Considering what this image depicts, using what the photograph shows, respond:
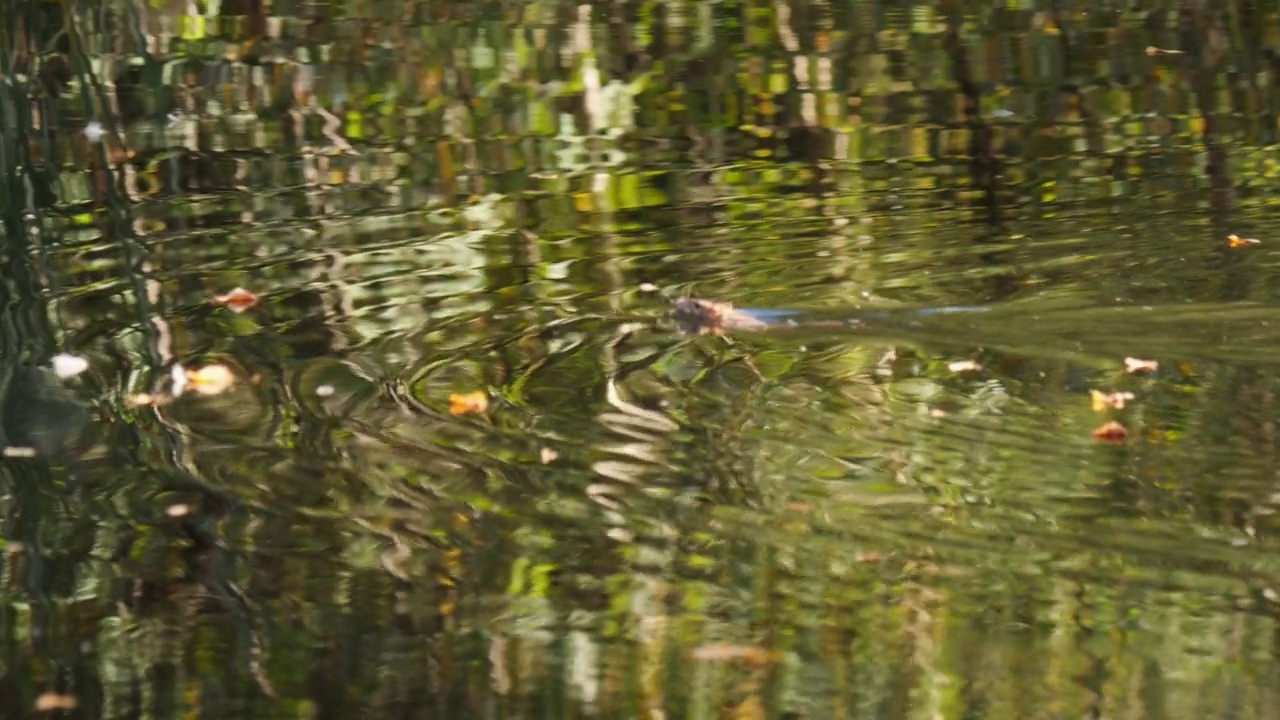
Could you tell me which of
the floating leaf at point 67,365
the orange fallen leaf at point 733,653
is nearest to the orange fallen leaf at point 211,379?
the floating leaf at point 67,365

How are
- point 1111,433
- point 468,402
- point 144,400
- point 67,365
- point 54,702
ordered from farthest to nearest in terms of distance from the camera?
point 67,365 → point 144,400 → point 468,402 → point 1111,433 → point 54,702

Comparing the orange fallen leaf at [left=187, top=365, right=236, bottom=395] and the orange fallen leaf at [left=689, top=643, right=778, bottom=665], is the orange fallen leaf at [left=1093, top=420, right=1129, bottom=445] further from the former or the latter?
the orange fallen leaf at [left=187, top=365, right=236, bottom=395]

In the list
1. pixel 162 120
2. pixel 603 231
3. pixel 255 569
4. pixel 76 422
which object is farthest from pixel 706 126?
pixel 255 569

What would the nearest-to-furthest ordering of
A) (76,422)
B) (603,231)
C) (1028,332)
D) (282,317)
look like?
(76,422), (1028,332), (282,317), (603,231)

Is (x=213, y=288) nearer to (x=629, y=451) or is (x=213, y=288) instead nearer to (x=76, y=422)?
(x=76, y=422)

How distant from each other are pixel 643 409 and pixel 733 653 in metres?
1.26

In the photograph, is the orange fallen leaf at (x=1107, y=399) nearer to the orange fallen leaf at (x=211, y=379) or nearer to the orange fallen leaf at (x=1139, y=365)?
the orange fallen leaf at (x=1139, y=365)

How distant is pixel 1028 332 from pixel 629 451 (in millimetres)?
1379

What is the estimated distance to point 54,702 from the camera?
3.52 metres

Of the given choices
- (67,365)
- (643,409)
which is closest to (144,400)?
(67,365)

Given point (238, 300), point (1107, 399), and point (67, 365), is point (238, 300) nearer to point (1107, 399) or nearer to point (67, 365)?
point (67, 365)

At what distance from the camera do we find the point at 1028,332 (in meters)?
5.26

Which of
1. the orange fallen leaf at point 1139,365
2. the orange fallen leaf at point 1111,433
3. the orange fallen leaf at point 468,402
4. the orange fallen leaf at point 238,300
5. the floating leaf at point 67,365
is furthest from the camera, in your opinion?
the orange fallen leaf at point 238,300

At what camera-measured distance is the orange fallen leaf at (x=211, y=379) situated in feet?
16.9
